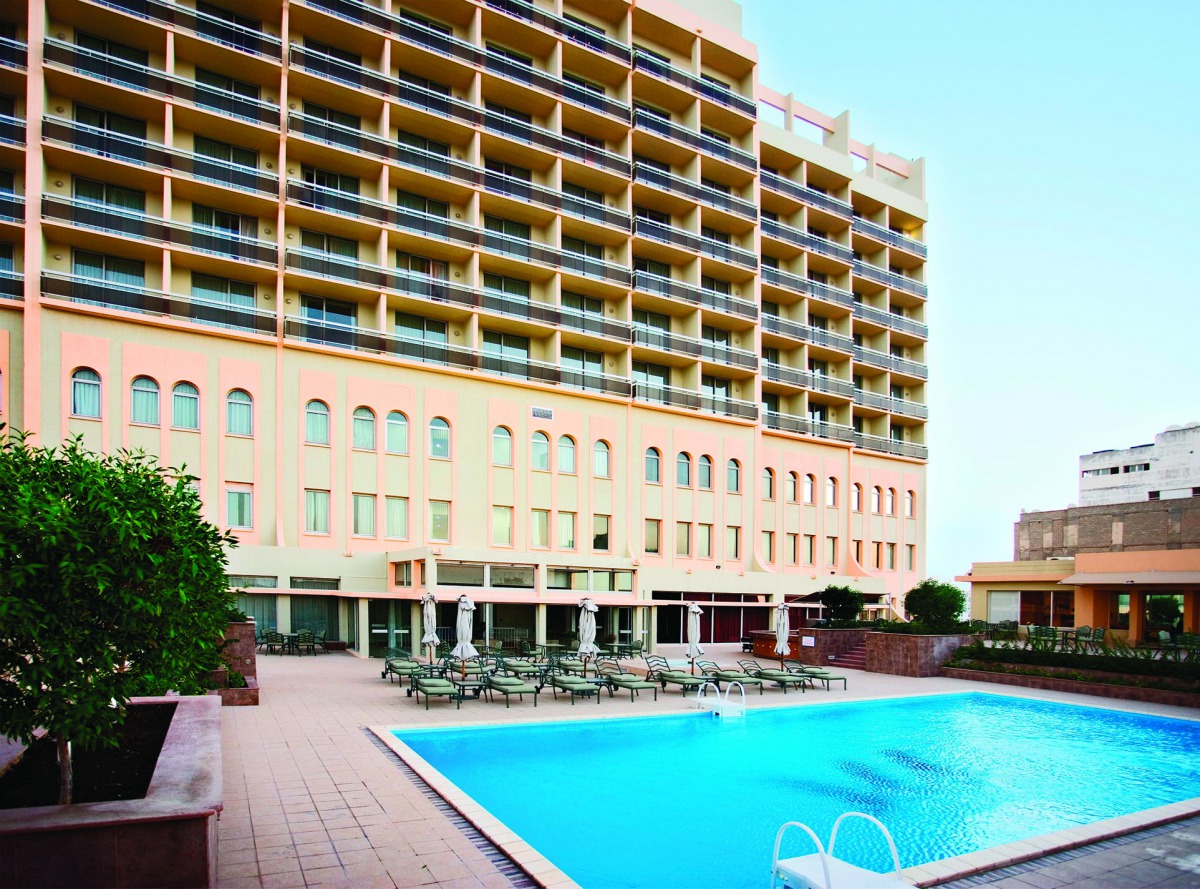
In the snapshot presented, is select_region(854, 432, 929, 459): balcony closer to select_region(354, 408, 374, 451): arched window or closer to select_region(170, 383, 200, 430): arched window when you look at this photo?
select_region(354, 408, 374, 451): arched window

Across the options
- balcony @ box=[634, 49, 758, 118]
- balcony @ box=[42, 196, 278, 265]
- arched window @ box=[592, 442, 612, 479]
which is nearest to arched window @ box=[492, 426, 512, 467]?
arched window @ box=[592, 442, 612, 479]

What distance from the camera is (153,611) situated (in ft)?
19.2

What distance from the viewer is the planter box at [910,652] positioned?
24453mm

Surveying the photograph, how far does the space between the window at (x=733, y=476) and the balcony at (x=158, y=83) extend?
78.2 feet

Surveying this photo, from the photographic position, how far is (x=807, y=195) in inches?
1649

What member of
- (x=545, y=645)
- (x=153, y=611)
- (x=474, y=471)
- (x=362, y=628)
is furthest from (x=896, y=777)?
(x=474, y=471)

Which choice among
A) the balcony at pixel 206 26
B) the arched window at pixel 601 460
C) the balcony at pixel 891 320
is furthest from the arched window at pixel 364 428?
the balcony at pixel 891 320

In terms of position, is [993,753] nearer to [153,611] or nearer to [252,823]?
[252,823]

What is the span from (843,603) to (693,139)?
22.6 meters

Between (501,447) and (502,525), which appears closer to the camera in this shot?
(502,525)

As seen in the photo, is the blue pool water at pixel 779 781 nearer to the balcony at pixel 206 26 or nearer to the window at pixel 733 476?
the window at pixel 733 476

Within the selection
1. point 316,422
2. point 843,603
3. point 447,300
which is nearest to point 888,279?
point 843,603

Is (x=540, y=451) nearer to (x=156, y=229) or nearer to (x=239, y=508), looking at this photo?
(x=239, y=508)

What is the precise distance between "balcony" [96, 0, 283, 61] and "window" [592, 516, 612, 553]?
21.4 m
